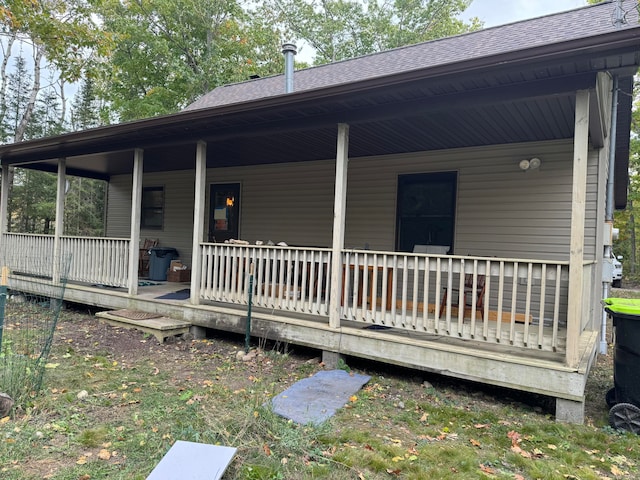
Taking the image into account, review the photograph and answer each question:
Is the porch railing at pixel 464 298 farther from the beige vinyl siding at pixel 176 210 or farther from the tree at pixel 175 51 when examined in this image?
the tree at pixel 175 51

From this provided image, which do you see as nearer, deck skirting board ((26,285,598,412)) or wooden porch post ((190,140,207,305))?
deck skirting board ((26,285,598,412))

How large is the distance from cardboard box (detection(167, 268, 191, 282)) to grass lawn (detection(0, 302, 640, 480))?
12.9 feet

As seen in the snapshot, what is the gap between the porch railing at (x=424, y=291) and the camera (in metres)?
3.60

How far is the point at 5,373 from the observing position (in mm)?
3311

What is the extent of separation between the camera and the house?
11.4ft

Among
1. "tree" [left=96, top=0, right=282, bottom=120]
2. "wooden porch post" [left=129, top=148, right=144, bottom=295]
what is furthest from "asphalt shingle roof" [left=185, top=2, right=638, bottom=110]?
"tree" [left=96, top=0, right=282, bottom=120]

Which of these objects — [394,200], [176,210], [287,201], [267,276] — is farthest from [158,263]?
[394,200]

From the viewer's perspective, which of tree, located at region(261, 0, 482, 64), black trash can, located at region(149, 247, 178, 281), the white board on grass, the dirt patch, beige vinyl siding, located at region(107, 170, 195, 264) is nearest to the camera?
the white board on grass

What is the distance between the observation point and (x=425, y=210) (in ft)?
21.0

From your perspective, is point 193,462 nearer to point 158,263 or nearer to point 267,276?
point 267,276

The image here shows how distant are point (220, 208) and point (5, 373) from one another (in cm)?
562

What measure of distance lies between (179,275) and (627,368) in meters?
7.31

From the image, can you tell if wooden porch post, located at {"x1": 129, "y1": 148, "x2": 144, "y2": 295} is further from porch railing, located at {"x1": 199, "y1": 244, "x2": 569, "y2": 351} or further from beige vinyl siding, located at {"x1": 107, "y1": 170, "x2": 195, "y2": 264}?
beige vinyl siding, located at {"x1": 107, "y1": 170, "x2": 195, "y2": 264}

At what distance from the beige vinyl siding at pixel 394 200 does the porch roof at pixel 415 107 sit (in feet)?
0.84
